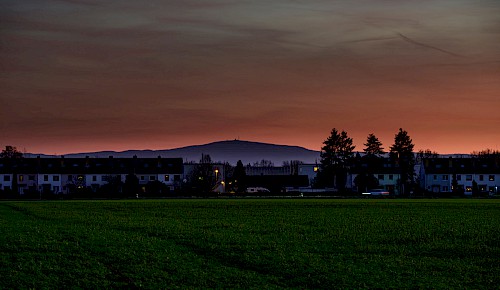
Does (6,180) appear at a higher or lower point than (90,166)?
lower

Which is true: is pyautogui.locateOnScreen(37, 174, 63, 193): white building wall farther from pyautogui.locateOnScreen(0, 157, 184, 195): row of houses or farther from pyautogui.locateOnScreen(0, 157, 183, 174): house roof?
pyautogui.locateOnScreen(0, 157, 183, 174): house roof

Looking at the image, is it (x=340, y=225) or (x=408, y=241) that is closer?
(x=408, y=241)

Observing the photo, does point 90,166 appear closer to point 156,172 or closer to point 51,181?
point 51,181

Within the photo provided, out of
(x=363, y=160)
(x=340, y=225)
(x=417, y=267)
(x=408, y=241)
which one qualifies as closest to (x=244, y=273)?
(x=417, y=267)

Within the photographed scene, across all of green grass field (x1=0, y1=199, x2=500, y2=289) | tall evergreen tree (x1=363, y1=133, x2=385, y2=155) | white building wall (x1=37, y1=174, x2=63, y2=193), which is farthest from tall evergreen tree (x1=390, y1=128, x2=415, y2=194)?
green grass field (x1=0, y1=199, x2=500, y2=289)

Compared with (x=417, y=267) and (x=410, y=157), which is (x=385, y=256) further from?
(x=410, y=157)

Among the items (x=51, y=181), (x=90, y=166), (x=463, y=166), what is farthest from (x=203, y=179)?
(x=463, y=166)

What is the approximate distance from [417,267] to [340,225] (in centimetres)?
1939

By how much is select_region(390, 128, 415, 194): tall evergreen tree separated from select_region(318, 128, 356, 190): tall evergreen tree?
34.3 feet

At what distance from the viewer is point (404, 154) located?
17200 cm

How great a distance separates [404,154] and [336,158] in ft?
53.0

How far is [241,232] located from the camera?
1601 inches

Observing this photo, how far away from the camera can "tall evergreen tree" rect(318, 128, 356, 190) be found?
174m

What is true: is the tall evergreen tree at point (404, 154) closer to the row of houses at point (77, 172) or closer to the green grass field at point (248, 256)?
the row of houses at point (77, 172)
